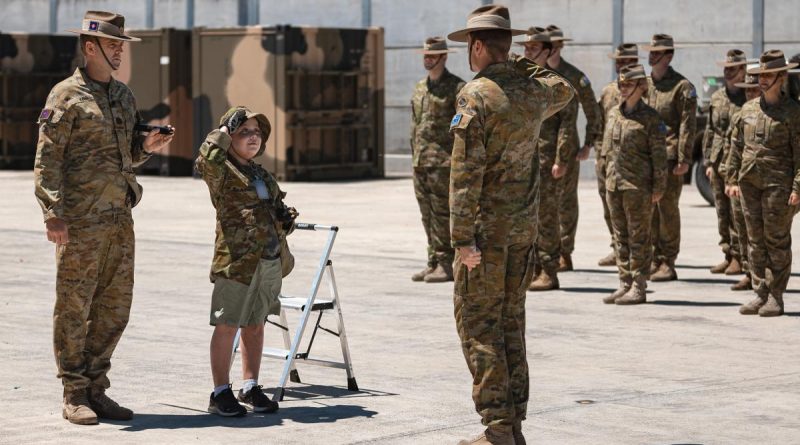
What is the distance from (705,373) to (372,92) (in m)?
18.5

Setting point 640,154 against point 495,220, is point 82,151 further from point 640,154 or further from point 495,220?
point 640,154

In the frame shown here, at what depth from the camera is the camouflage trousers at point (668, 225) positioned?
1442 centimetres

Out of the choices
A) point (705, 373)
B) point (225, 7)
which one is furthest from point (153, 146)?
point (225, 7)

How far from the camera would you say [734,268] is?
14742 millimetres

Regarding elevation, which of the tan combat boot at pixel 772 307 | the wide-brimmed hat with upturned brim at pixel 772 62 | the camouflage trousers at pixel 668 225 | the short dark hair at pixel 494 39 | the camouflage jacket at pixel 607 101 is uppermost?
the short dark hair at pixel 494 39

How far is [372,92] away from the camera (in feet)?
90.8

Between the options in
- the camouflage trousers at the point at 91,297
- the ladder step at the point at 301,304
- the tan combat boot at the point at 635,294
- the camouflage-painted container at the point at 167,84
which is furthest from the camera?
the camouflage-painted container at the point at 167,84

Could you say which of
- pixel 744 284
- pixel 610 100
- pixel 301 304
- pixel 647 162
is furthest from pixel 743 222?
pixel 301 304

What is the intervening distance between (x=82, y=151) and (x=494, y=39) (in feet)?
7.29

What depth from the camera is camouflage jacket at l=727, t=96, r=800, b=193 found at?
11.8 m

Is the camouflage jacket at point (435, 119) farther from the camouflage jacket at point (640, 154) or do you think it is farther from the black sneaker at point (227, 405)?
the black sneaker at point (227, 405)

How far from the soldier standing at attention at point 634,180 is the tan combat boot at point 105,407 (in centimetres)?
552

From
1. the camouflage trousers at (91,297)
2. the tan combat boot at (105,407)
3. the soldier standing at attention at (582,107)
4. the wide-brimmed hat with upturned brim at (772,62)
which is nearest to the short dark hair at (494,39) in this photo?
the camouflage trousers at (91,297)

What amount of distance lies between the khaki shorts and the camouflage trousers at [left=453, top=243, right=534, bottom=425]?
1.32m
